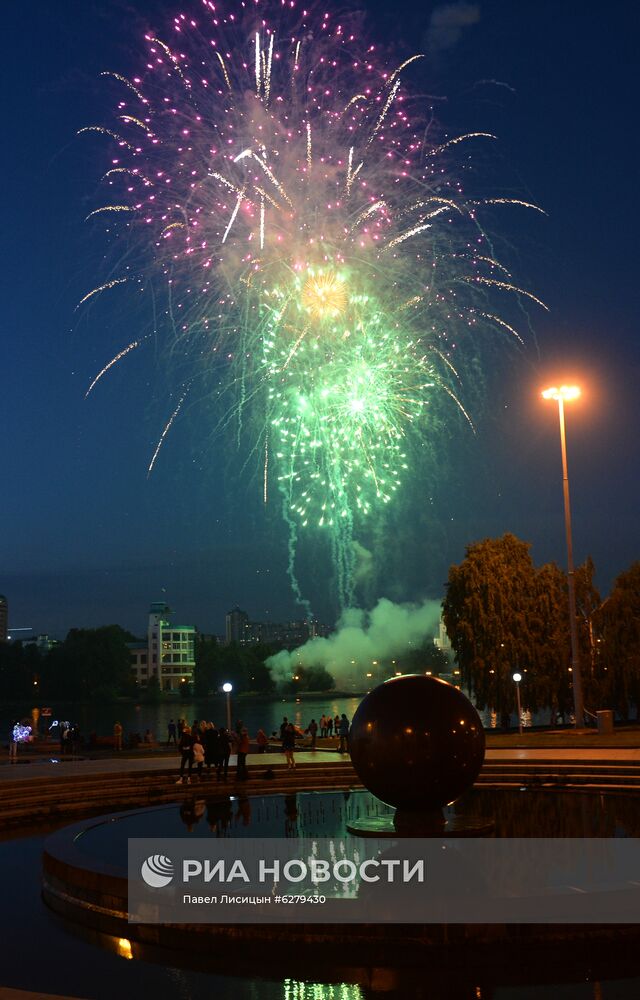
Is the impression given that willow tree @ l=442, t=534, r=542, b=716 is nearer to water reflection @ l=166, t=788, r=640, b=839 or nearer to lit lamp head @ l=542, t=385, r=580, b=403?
lit lamp head @ l=542, t=385, r=580, b=403

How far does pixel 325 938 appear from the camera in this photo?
28.9ft

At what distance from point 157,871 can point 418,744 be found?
143 inches

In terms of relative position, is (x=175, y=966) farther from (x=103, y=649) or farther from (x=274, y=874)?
(x=103, y=649)

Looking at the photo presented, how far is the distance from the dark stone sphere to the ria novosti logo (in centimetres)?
294

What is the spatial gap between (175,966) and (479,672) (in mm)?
34122

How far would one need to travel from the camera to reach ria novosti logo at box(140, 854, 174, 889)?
10117mm

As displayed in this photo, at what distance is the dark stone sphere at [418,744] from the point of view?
12.3 meters

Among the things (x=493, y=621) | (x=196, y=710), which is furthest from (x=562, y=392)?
(x=196, y=710)

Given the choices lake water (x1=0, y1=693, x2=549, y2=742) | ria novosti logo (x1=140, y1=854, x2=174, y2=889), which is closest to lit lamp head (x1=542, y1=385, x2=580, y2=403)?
ria novosti logo (x1=140, y1=854, x2=174, y2=889)

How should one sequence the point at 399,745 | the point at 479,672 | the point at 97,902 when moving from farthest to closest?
the point at 479,672
the point at 399,745
the point at 97,902

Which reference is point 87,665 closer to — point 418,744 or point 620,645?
point 620,645

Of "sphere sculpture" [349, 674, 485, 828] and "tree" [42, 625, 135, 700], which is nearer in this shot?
"sphere sculpture" [349, 674, 485, 828]

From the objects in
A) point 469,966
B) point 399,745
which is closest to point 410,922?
point 469,966

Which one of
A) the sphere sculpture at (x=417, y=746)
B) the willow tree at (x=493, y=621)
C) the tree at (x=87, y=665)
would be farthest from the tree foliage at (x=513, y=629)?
the tree at (x=87, y=665)
